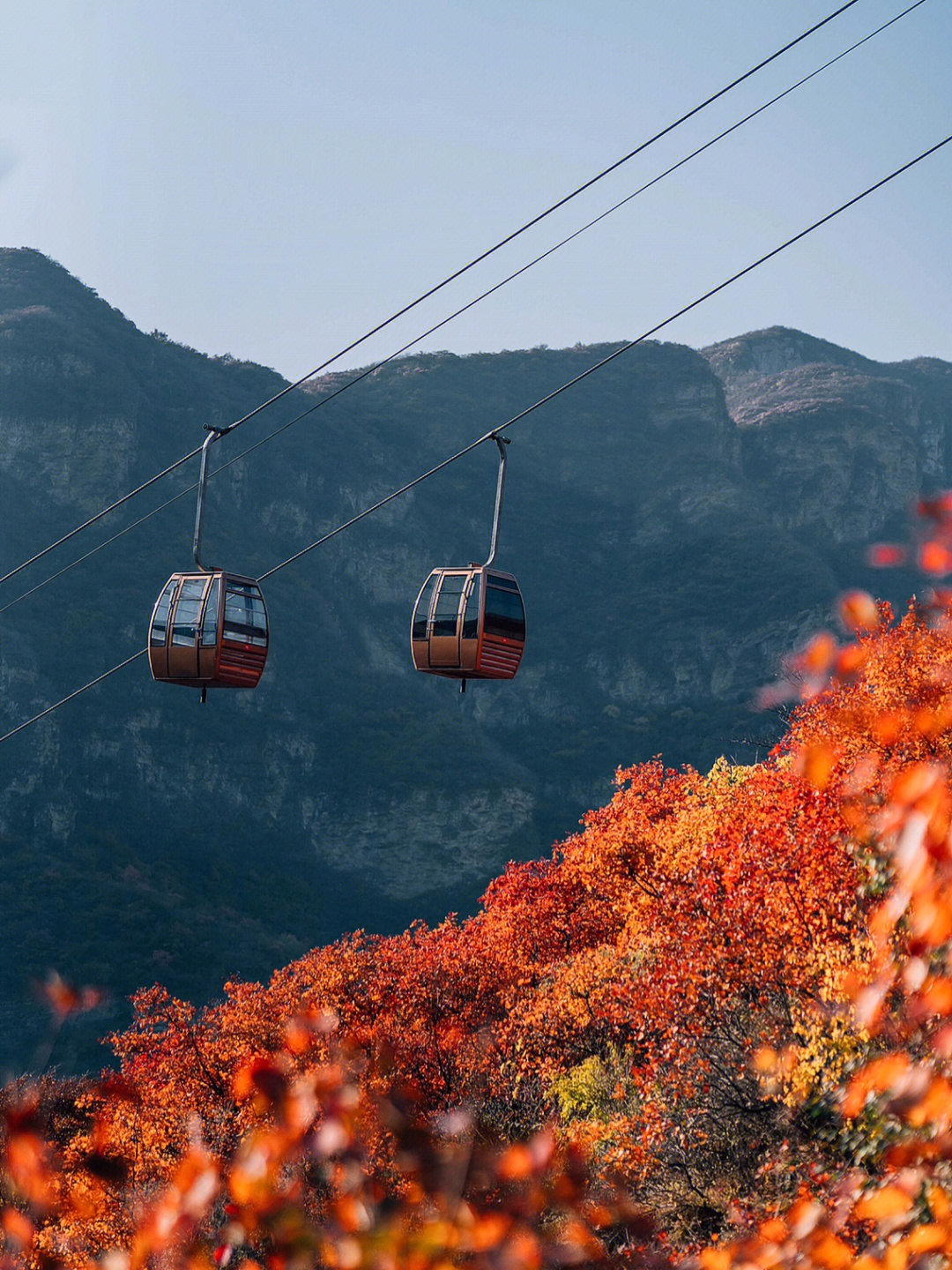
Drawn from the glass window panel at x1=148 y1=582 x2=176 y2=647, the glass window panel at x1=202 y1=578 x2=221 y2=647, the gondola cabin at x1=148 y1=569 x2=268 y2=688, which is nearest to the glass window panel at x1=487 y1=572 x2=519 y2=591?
the gondola cabin at x1=148 y1=569 x2=268 y2=688

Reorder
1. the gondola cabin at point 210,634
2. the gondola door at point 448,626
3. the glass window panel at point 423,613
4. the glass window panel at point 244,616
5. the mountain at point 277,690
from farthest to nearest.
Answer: the mountain at point 277,690
the glass window panel at point 423,613
the gondola door at point 448,626
the glass window panel at point 244,616
the gondola cabin at point 210,634

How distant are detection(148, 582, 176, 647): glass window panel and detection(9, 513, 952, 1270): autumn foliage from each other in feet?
22.7

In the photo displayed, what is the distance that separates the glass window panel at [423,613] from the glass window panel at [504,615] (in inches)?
43.4

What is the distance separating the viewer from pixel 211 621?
1839 centimetres

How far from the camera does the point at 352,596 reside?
168 metres

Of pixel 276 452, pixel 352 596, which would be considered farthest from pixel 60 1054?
pixel 276 452

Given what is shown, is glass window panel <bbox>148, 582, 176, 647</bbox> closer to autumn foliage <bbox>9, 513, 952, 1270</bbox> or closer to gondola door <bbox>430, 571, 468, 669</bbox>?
gondola door <bbox>430, 571, 468, 669</bbox>

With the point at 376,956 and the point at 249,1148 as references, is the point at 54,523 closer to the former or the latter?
the point at 376,956

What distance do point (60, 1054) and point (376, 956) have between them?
153ft

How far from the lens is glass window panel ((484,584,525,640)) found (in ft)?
60.7

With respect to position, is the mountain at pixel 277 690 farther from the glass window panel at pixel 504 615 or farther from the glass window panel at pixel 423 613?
the glass window panel at pixel 504 615

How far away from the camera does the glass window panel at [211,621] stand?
1830 centimetres

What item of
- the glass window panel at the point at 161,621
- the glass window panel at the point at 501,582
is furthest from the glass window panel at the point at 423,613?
the glass window panel at the point at 161,621

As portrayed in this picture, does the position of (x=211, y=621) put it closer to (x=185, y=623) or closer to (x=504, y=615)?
(x=185, y=623)
